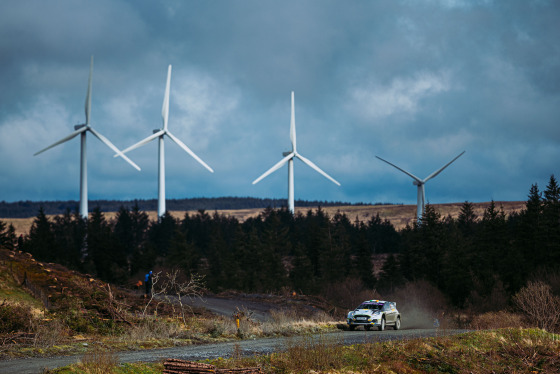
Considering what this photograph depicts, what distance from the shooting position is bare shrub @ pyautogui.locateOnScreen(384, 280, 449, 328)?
54897mm

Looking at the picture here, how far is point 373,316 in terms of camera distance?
37094mm

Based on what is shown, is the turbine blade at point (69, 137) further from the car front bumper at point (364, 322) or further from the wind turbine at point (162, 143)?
the car front bumper at point (364, 322)

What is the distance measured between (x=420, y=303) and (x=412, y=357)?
150ft

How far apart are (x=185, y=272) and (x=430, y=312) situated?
1625 inches

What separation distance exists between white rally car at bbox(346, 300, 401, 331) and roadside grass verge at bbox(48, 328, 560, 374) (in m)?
9.76

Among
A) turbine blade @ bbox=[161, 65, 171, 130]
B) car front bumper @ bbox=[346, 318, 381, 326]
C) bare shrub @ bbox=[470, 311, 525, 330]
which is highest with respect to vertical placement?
turbine blade @ bbox=[161, 65, 171, 130]

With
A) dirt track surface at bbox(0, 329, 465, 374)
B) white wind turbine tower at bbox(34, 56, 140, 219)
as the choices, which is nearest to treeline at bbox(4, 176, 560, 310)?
white wind turbine tower at bbox(34, 56, 140, 219)

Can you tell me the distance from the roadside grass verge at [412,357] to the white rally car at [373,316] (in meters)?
9.76

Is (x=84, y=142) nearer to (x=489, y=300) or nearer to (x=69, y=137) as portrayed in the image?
(x=69, y=137)

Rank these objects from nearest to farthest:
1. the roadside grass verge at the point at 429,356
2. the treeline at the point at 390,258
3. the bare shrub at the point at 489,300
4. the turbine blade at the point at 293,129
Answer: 1. the roadside grass verge at the point at 429,356
2. the bare shrub at the point at 489,300
3. the treeline at the point at 390,258
4. the turbine blade at the point at 293,129

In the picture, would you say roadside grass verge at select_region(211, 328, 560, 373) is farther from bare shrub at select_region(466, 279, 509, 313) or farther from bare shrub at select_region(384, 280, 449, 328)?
bare shrub at select_region(466, 279, 509, 313)

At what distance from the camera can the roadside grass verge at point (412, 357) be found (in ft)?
64.2

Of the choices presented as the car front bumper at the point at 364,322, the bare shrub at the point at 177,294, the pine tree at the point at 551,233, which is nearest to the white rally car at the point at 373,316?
the car front bumper at the point at 364,322

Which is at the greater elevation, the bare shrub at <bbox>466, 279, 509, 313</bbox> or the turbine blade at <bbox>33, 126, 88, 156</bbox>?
the turbine blade at <bbox>33, 126, 88, 156</bbox>
